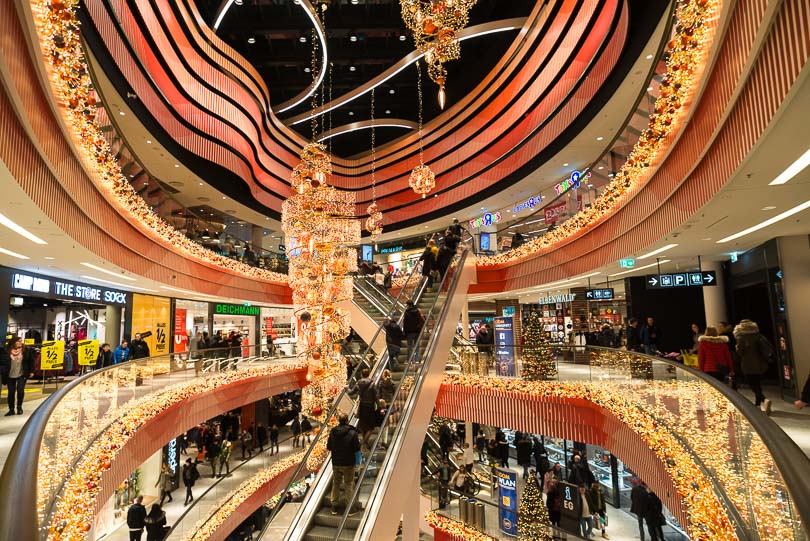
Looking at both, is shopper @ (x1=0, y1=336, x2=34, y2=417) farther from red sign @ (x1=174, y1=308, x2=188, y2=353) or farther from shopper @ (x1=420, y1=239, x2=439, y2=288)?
red sign @ (x1=174, y1=308, x2=188, y2=353)

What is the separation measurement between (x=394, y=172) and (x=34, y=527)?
912 inches

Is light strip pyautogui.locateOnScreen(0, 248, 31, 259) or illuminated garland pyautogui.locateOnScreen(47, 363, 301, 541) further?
light strip pyautogui.locateOnScreen(0, 248, 31, 259)

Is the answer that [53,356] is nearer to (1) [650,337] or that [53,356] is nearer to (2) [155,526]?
(2) [155,526]

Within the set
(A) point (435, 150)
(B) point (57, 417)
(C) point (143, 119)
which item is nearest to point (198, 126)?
(C) point (143, 119)

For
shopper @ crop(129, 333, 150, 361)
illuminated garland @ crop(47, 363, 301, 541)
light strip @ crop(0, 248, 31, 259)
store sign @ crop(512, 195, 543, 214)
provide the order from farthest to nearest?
1. store sign @ crop(512, 195, 543, 214)
2. shopper @ crop(129, 333, 150, 361)
3. light strip @ crop(0, 248, 31, 259)
4. illuminated garland @ crop(47, 363, 301, 541)

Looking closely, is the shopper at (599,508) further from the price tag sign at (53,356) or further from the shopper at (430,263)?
the price tag sign at (53,356)

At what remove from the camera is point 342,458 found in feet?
19.3

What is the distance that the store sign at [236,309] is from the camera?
21.0 metres

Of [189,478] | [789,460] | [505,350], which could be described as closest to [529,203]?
[505,350]

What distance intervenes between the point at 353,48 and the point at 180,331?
1267 cm

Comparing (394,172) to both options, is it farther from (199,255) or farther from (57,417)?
(57,417)

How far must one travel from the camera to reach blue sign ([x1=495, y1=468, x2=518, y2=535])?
12.4 m

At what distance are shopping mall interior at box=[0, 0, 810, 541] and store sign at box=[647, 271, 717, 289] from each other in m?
0.04

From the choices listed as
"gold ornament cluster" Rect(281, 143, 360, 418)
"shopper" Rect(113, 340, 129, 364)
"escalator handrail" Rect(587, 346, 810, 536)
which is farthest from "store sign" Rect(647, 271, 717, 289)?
"shopper" Rect(113, 340, 129, 364)
